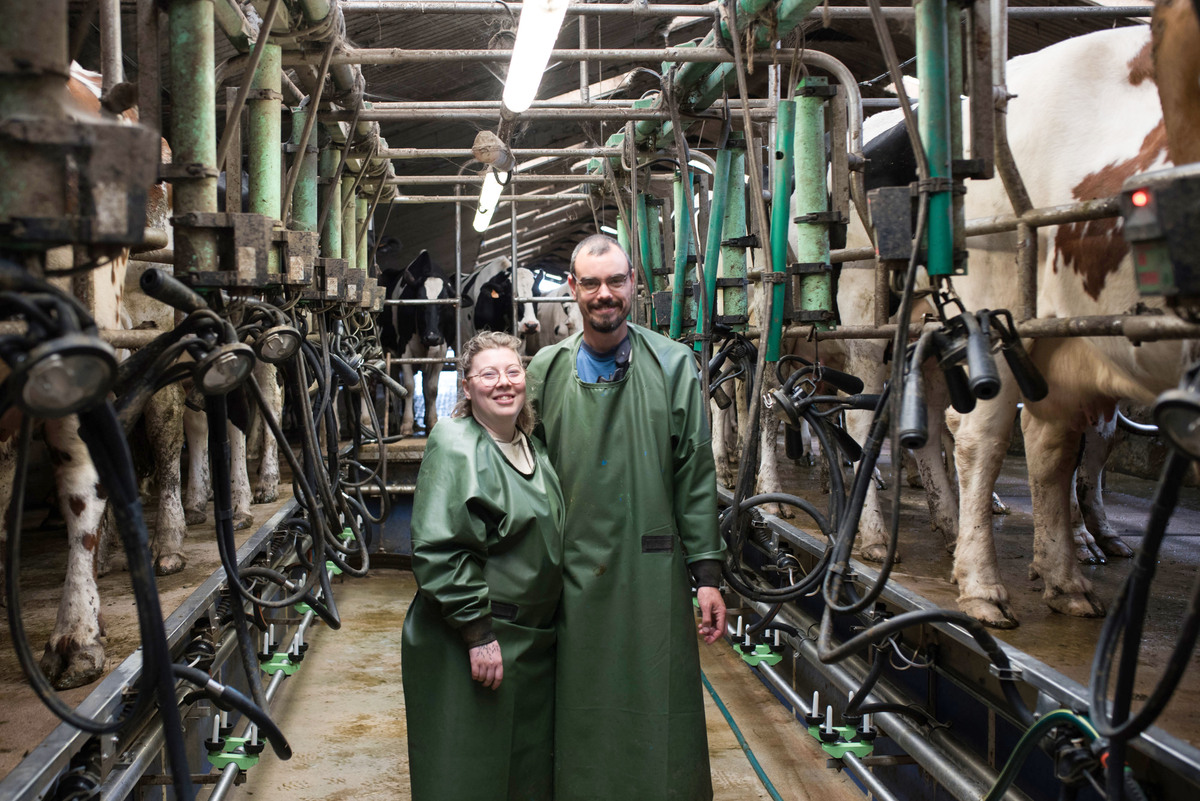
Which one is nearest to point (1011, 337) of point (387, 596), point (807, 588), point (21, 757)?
point (807, 588)

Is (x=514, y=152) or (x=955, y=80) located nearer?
(x=955, y=80)

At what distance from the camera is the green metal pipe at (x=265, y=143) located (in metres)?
3.45

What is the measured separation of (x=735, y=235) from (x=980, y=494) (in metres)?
1.96

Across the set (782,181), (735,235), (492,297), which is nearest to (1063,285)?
(782,181)

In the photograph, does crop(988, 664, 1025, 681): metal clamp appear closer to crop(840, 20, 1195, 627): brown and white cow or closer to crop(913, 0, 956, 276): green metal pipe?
crop(840, 20, 1195, 627): brown and white cow

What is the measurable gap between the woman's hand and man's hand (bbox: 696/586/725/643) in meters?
0.59

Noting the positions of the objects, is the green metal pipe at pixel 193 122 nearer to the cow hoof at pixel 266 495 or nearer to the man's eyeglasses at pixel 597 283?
the man's eyeglasses at pixel 597 283

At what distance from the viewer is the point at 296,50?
3896 mm

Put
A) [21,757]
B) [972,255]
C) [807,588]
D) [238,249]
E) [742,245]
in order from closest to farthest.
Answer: [21,757] → [238,249] → [807,588] → [972,255] → [742,245]

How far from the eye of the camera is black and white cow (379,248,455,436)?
36.1 feet

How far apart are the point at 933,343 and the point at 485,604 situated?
1243mm

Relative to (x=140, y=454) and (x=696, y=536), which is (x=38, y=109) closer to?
(x=696, y=536)

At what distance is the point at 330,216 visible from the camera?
528 cm

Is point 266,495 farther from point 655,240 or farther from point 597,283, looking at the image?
point 597,283
